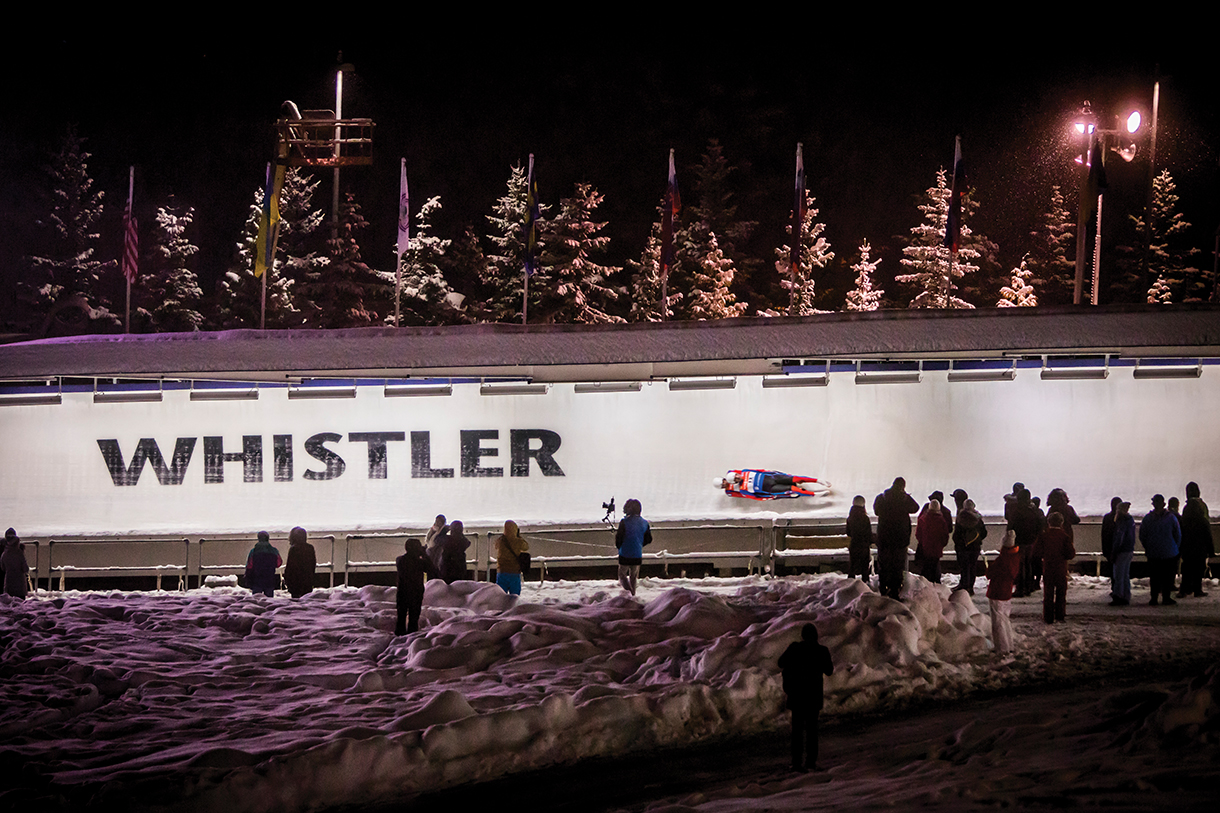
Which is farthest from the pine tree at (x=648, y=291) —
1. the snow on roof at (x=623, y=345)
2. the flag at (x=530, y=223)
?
the snow on roof at (x=623, y=345)

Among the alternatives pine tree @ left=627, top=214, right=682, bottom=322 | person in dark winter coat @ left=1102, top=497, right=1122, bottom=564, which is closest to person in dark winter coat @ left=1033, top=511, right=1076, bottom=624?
person in dark winter coat @ left=1102, top=497, right=1122, bottom=564

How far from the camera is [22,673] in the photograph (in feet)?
37.4

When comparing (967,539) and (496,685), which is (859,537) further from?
(496,685)

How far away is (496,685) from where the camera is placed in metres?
10.6

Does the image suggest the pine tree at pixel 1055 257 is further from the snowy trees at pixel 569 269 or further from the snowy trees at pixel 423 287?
the snowy trees at pixel 423 287

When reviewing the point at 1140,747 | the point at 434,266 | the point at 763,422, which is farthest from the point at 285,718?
the point at 434,266

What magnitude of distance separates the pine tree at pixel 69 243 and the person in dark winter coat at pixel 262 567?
3501 centimetres

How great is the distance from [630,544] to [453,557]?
7.83 feet

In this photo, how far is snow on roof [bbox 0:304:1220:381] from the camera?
15.9 metres

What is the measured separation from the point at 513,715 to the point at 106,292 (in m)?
52.0

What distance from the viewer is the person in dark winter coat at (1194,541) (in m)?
14.6

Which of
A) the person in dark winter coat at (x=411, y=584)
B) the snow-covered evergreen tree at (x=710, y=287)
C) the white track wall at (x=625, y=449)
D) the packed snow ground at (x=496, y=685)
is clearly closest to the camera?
the packed snow ground at (x=496, y=685)

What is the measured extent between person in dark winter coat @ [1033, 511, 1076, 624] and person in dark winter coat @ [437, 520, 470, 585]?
24.1 feet

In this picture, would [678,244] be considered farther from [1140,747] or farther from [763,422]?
[1140,747]
